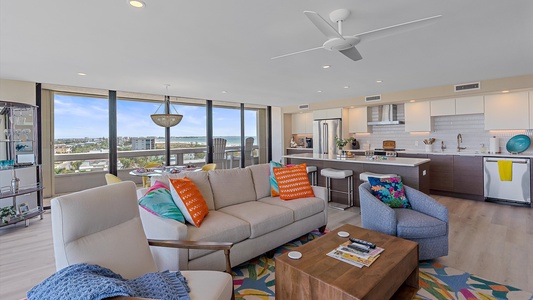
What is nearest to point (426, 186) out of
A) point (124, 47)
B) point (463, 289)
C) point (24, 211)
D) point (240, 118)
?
point (463, 289)

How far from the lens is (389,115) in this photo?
21.6ft

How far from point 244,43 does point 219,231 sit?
205 centimetres

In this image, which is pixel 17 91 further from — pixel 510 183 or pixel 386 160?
pixel 510 183

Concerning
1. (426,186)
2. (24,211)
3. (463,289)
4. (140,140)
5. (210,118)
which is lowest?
(463,289)

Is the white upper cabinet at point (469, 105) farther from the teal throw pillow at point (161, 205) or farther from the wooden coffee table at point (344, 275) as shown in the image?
the teal throw pillow at point (161, 205)

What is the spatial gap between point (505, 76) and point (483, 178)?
189 centimetres

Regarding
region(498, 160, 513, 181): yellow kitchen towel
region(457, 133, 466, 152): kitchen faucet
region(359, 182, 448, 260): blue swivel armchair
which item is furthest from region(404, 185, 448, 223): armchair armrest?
region(457, 133, 466, 152): kitchen faucet

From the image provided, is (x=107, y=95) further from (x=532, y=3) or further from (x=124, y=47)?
(x=532, y=3)

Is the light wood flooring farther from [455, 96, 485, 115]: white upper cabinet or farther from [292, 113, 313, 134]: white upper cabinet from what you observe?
[292, 113, 313, 134]: white upper cabinet

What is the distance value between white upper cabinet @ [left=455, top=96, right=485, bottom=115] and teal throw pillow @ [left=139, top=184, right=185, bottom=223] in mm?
5988

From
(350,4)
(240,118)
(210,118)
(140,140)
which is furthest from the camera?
(240,118)

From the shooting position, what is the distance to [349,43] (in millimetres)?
2260

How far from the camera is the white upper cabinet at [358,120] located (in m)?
7.06

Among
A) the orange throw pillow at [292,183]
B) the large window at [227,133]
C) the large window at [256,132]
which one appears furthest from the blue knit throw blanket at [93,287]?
the large window at [256,132]
